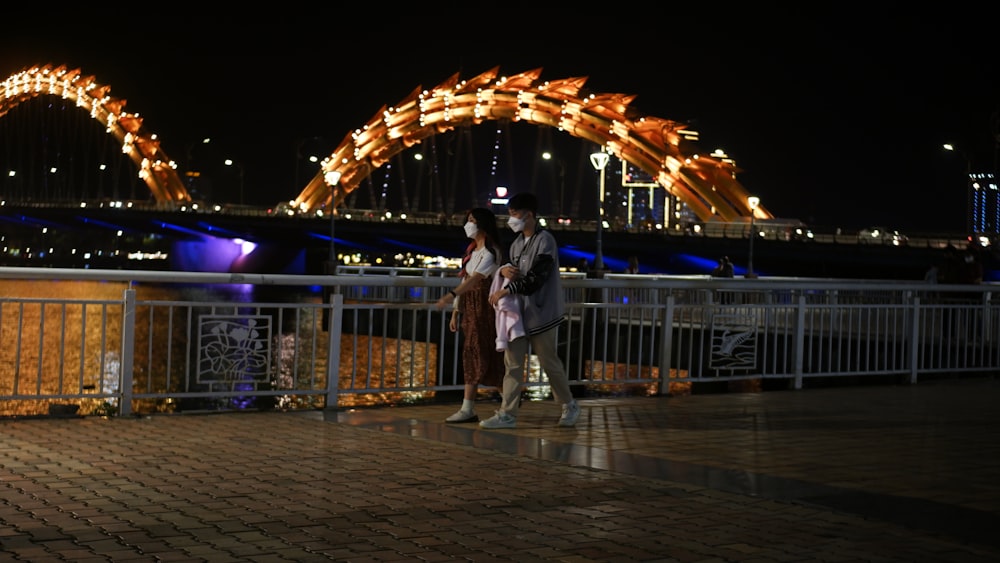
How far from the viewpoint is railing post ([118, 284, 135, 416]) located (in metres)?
9.02

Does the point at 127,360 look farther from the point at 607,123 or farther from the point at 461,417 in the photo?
the point at 607,123

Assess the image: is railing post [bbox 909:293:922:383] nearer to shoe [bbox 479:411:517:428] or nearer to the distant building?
shoe [bbox 479:411:517:428]

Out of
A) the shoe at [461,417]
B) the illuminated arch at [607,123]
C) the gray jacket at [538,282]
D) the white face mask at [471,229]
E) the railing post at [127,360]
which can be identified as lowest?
the shoe at [461,417]

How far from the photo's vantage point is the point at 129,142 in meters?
91.1

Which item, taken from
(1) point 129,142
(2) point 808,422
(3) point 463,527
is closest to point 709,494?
(3) point 463,527

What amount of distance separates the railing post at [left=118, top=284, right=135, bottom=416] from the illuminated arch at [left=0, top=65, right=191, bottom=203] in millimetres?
84132

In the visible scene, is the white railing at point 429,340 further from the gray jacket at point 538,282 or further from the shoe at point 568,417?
the shoe at point 568,417

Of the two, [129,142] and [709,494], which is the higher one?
[129,142]

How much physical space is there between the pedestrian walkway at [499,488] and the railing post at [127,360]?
0.84 feet

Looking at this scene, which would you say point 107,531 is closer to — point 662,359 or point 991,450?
point 991,450

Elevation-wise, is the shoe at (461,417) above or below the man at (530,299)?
below

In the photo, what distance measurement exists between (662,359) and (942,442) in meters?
3.28

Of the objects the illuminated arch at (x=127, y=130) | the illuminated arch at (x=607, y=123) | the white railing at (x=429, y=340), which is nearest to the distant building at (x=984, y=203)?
the illuminated arch at (x=607, y=123)

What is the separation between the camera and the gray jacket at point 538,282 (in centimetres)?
855
